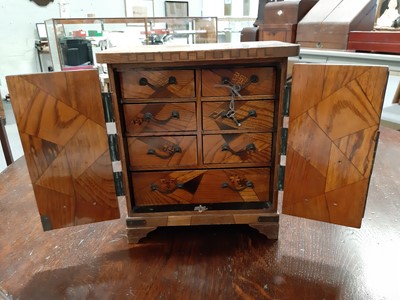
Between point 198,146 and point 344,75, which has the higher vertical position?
point 344,75

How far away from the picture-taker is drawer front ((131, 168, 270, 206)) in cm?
80

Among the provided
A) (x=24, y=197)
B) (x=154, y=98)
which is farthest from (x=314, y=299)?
(x=24, y=197)

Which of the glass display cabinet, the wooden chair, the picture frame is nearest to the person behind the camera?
the wooden chair

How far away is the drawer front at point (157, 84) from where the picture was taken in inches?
27.9

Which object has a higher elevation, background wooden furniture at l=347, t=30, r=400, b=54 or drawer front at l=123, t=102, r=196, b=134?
background wooden furniture at l=347, t=30, r=400, b=54

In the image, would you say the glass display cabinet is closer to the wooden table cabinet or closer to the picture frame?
the wooden table cabinet

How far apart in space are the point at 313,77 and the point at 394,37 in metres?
1.02

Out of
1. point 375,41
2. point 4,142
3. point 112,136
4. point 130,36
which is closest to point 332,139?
point 112,136

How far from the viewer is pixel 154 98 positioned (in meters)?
0.73

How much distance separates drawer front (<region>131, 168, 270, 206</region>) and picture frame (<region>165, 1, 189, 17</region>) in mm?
4490

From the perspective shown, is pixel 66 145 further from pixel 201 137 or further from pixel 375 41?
pixel 375 41

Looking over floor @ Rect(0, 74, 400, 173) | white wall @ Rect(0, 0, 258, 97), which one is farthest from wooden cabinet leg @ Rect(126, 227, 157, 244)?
white wall @ Rect(0, 0, 258, 97)

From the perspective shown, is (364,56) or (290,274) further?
(364,56)

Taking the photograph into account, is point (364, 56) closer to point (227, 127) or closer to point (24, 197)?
point (227, 127)
